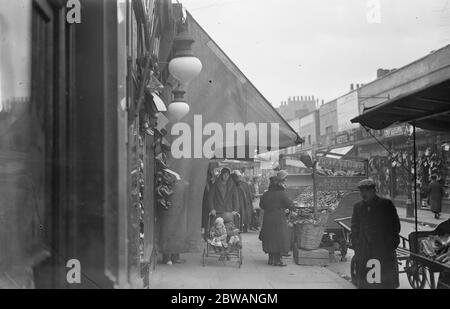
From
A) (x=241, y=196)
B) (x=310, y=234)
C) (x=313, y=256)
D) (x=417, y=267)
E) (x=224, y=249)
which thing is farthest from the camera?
(x=310, y=234)

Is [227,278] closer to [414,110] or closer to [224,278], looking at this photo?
[224,278]

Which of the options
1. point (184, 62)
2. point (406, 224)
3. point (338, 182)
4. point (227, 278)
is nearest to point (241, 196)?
point (227, 278)

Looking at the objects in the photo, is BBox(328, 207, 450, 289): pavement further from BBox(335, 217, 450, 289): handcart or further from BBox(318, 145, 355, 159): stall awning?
BBox(318, 145, 355, 159): stall awning

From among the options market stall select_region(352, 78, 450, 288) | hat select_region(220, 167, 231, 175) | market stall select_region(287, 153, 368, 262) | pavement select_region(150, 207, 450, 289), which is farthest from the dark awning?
market stall select_region(287, 153, 368, 262)

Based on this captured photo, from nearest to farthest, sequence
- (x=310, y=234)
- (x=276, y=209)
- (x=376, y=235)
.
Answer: (x=376, y=235), (x=310, y=234), (x=276, y=209)

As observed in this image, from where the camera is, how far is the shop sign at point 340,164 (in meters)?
6.37

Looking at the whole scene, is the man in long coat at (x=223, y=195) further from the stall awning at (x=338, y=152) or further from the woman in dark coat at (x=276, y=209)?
the woman in dark coat at (x=276, y=209)

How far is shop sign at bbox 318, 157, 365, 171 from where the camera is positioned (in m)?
6.37

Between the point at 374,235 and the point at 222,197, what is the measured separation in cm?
128

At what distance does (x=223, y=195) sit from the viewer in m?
3.90

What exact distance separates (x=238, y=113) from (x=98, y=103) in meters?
1.09

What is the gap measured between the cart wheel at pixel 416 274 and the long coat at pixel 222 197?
5.25 ft

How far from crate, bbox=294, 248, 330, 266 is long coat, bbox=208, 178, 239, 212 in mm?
2196

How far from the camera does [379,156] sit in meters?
5.43
